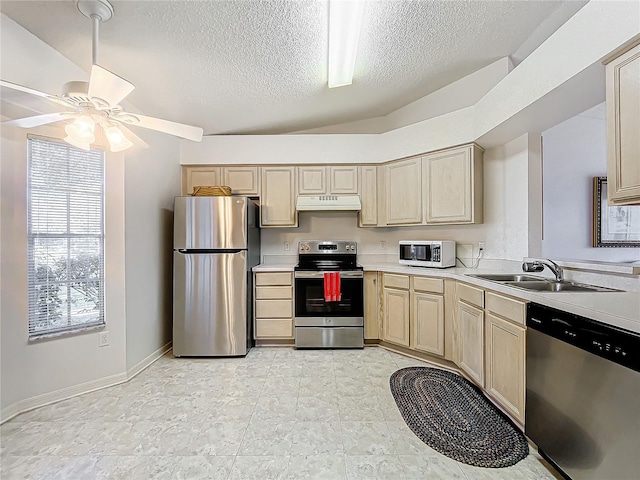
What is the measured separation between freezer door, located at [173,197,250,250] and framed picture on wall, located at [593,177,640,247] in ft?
12.1

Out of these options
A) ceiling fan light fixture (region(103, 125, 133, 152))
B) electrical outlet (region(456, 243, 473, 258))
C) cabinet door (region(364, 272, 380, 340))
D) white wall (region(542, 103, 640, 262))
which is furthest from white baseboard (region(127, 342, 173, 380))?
white wall (region(542, 103, 640, 262))

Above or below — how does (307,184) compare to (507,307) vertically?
above

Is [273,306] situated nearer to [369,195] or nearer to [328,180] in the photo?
[328,180]

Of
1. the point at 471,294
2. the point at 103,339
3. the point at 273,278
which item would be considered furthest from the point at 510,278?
the point at 103,339

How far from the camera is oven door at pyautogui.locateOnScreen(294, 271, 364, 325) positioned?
322 cm

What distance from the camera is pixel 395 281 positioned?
3.12m

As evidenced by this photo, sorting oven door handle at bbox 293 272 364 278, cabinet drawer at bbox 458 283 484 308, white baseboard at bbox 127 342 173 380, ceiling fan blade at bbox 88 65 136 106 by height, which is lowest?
white baseboard at bbox 127 342 173 380

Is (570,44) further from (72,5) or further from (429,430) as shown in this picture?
(72,5)

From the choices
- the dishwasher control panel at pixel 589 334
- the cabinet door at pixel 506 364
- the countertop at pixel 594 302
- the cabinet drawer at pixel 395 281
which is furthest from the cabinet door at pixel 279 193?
the dishwasher control panel at pixel 589 334

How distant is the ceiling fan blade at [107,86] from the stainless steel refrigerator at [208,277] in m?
1.54

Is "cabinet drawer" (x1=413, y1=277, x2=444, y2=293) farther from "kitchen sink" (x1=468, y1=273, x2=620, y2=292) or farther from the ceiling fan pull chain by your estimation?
the ceiling fan pull chain

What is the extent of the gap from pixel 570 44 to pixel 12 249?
12.2ft

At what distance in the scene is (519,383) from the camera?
1749 millimetres

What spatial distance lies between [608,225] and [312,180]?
3.18 m
